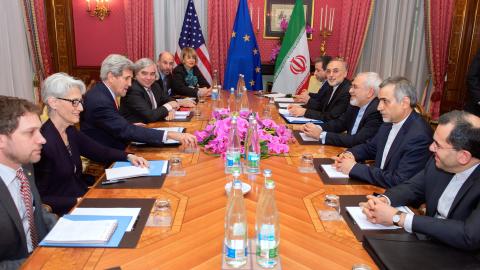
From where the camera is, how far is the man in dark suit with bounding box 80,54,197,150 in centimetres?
299

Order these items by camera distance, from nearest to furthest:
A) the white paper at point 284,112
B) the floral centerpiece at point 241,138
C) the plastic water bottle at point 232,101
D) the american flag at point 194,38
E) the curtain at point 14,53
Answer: the floral centerpiece at point 241,138
the white paper at point 284,112
the plastic water bottle at point 232,101
the curtain at point 14,53
the american flag at point 194,38

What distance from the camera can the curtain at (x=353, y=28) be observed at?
6410 millimetres

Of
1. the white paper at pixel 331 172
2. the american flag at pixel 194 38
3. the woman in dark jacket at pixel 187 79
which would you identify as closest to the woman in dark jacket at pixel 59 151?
the white paper at pixel 331 172

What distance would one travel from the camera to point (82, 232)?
1644mm

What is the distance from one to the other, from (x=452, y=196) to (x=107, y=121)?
2.38 m

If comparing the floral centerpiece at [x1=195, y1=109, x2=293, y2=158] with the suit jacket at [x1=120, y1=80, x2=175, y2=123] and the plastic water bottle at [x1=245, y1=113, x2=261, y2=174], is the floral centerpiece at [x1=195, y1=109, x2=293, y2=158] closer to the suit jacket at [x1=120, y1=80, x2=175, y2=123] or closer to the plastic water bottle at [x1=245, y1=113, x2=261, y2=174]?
the plastic water bottle at [x1=245, y1=113, x2=261, y2=174]

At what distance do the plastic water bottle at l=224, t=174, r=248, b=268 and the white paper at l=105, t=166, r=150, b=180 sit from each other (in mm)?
982

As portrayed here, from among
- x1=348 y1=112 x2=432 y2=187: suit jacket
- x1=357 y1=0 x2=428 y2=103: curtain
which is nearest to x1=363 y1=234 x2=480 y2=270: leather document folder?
x1=348 y1=112 x2=432 y2=187: suit jacket

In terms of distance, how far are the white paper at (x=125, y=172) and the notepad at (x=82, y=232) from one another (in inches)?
21.8

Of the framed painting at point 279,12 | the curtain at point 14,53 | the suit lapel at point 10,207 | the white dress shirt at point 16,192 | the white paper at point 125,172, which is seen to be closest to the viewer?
the suit lapel at point 10,207

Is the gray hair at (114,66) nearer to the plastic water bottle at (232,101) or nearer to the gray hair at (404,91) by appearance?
the plastic water bottle at (232,101)

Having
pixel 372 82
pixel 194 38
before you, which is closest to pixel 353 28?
pixel 194 38

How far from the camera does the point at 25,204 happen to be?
75.6 inches

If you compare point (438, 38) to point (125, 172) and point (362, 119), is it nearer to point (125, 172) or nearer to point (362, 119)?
point (362, 119)
